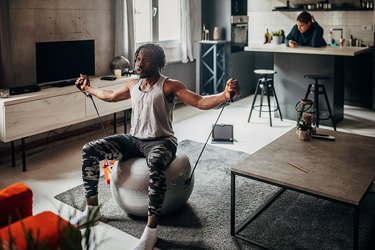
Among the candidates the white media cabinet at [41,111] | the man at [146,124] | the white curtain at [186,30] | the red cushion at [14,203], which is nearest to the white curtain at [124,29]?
the white media cabinet at [41,111]

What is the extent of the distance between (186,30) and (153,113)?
391 cm

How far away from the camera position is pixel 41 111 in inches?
159

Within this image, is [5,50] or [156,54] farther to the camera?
[5,50]

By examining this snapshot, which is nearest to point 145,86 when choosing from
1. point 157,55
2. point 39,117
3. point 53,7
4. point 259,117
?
point 157,55

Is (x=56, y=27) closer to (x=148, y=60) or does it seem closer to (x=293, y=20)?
(x=148, y=60)

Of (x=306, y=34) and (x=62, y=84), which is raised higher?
(x=306, y=34)

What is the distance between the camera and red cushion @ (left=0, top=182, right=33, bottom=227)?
1.83 meters

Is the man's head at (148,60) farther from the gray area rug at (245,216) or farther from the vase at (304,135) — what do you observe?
the vase at (304,135)

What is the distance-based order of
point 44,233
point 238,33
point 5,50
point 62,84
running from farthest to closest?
1. point 238,33
2. point 62,84
3. point 5,50
4. point 44,233

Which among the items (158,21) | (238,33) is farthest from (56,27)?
(238,33)

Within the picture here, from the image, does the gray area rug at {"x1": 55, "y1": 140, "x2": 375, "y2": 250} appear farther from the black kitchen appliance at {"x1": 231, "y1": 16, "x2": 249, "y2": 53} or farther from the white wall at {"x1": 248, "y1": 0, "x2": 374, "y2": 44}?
the white wall at {"x1": 248, "y1": 0, "x2": 374, "y2": 44}

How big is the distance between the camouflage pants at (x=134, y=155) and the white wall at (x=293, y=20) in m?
4.68

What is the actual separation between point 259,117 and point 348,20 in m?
2.20

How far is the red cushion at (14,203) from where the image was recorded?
6.00 feet
